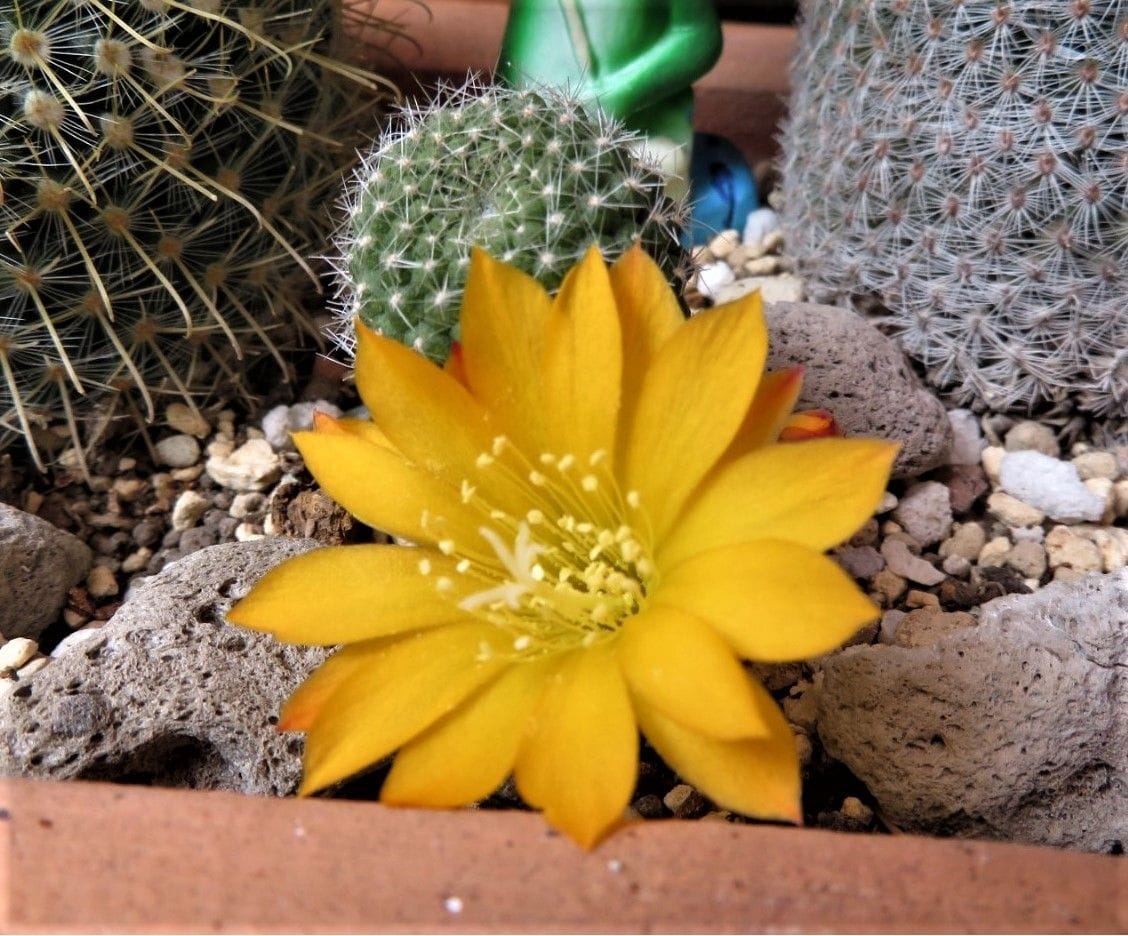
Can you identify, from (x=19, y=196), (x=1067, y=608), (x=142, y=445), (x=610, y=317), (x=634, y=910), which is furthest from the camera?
(x=142, y=445)

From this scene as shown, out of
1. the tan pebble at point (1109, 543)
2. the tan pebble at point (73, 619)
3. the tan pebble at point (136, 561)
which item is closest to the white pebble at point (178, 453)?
the tan pebble at point (136, 561)

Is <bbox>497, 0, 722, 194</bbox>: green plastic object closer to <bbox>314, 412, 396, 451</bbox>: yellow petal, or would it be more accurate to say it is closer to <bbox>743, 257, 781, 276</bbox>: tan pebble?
<bbox>743, 257, 781, 276</bbox>: tan pebble

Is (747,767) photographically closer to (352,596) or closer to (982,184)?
(352,596)

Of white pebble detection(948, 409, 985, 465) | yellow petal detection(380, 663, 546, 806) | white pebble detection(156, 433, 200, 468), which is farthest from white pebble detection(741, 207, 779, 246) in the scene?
yellow petal detection(380, 663, 546, 806)

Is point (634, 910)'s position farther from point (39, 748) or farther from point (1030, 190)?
point (1030, 190)

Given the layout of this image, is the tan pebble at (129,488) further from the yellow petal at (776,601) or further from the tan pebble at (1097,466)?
the tan pebble at (1097,466)

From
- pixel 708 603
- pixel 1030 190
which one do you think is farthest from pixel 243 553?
pixel 1030 190
